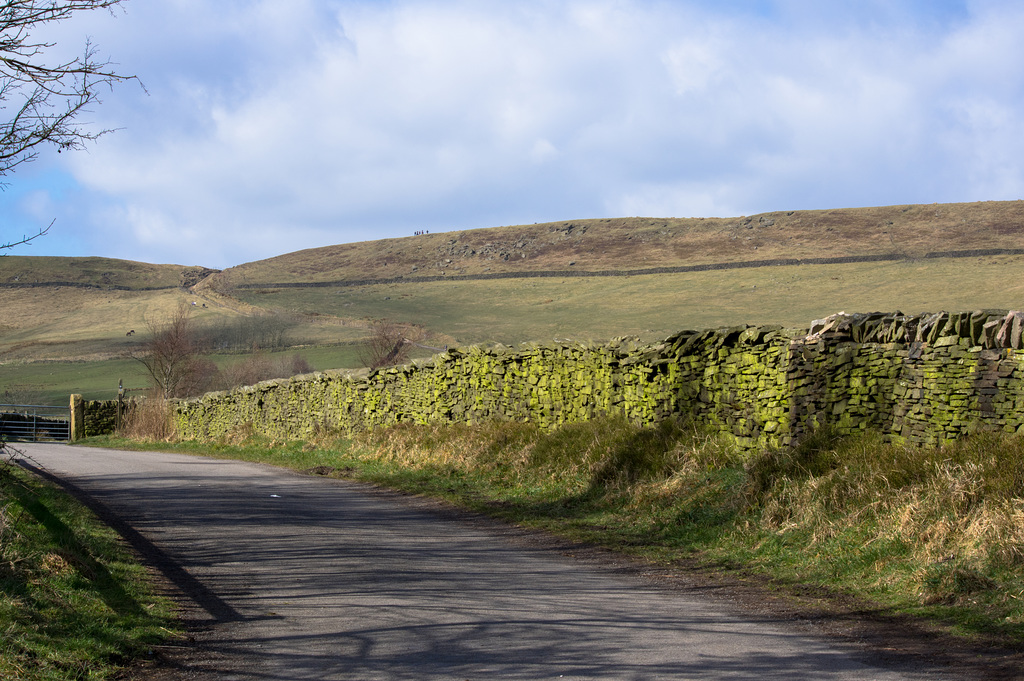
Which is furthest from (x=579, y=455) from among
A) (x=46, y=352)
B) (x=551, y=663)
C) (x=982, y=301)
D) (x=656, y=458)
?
(x=46, y=352)

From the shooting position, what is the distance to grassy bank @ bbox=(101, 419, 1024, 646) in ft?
21.7

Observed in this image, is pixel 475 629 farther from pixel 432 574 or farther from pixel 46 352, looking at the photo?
pixel 46 352

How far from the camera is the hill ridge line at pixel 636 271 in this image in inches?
2532

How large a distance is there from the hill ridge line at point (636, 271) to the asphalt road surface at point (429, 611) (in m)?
62.0

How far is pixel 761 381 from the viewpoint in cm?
1125

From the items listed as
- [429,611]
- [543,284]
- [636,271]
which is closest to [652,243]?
[636,271]

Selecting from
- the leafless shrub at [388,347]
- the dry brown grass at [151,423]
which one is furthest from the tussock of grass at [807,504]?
the leafless shrub at [388,347]

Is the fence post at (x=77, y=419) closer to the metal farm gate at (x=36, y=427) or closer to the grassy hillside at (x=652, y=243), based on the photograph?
the metal farm gate at (x=36, y=427)

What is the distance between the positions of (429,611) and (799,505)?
4306 millimetres

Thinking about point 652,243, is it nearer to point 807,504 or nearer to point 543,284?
point 543,284

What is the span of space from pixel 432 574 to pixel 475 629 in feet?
5.89

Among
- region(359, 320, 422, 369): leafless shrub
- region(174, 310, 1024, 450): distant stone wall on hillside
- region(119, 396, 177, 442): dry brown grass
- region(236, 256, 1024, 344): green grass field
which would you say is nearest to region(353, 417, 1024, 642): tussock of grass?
region(174, 310, 1024, 450): distant stone wall on hillside

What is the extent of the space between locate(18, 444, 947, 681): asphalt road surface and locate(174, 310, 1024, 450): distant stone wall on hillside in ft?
11.6

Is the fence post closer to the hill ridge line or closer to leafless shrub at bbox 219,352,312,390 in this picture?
leafless shrub at bbox 219,352,312,390
